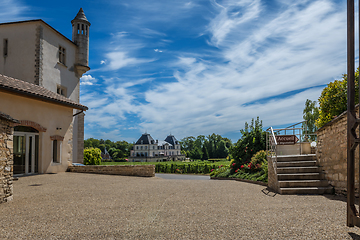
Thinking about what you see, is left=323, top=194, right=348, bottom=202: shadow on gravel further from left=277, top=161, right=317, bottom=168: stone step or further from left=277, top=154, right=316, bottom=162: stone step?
left=277, top=154, right=316, bottom=162: stone step

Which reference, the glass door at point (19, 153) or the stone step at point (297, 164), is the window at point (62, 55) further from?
the stone step at point (297, 164)

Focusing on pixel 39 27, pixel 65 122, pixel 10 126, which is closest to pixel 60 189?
pixel 10 126

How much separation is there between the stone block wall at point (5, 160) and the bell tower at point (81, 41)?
1466cm

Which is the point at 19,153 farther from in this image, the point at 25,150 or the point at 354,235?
the point at 354,235

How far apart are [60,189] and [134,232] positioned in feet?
17.2

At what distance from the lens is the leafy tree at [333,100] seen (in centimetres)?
1081

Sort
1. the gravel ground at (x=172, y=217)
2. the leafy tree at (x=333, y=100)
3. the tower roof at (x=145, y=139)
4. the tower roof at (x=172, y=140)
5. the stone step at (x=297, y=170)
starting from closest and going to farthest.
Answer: the gravel ground at (x=172, y=217), the stone step at (x=297, y=170), the leafy tree at (x=333, y=100), the tower roof at (x=145, y=139), the tower roof at (x=172, y=140)

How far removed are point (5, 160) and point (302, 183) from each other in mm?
8244

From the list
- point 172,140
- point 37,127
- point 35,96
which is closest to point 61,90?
point 37,127

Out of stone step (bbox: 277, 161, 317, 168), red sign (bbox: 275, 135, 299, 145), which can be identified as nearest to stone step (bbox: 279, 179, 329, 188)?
stone step (bbox: 277, 161, 317, 168)

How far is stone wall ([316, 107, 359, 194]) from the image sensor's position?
6.91 m

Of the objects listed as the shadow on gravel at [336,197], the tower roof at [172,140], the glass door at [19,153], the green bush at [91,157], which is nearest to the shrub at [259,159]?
the shadow on gravel at [336,197]

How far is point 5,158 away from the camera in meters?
6.32

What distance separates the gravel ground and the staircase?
0.54 meters
